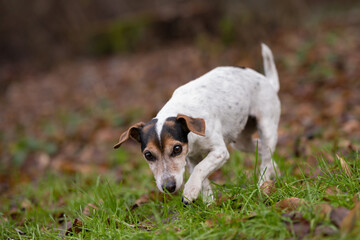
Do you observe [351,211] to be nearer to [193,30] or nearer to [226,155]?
[226,155]

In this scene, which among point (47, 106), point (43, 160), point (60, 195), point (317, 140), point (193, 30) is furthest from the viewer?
point (193, 30)

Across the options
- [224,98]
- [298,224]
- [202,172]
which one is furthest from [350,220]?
[224,98]

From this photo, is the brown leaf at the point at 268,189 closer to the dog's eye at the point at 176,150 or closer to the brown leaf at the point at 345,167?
the brown leaf at the point at 345,167

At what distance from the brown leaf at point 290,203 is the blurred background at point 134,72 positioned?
1.18 metres

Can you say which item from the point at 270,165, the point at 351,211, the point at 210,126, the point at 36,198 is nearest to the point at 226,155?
the point at 210,126

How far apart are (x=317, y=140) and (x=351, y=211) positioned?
11.5 feet

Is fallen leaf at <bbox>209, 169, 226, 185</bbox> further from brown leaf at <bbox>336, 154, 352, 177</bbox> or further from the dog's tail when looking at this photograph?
brown leaf at <bbox>336, 154, 352, 177</bbox>

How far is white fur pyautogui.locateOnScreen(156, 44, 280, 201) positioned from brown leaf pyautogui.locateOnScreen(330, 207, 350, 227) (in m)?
0.99

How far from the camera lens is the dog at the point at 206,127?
3.50 m

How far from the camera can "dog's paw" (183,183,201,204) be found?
348 cm

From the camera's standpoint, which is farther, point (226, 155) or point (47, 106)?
point (47, 106)

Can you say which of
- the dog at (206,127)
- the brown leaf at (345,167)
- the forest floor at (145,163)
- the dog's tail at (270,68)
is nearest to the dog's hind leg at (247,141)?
the dog at (206,127)

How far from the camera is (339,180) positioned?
3.34m

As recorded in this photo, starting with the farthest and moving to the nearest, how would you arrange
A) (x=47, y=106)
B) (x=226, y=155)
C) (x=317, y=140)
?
1. (x=47, y=106)
2. (x=317, y=140)
3. (x=226, y=155)
